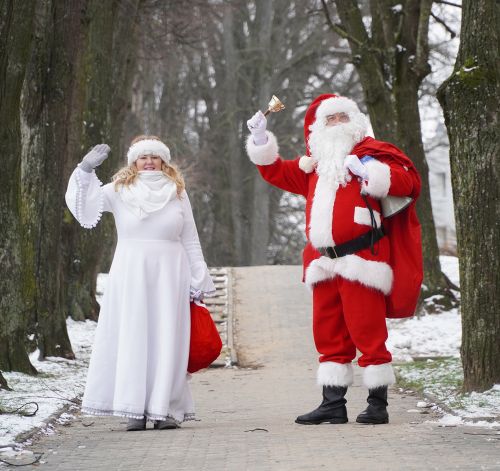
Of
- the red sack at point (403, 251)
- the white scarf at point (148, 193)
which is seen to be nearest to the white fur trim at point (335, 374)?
the red sack at point (403, 251)

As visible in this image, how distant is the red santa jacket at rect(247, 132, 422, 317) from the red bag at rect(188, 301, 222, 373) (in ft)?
2.80

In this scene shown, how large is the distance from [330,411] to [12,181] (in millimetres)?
3974

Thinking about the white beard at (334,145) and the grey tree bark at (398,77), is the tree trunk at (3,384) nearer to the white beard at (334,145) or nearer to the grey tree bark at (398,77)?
the white beard at (334,145)

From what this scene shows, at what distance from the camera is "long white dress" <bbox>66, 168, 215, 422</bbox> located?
8.76 m

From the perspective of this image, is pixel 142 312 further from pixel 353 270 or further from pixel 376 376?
pixel 376 376

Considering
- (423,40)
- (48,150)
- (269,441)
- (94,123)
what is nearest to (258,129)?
(269,441)

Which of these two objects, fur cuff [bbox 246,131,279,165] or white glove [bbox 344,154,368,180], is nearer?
white glove [bbox 344,154,368,180]

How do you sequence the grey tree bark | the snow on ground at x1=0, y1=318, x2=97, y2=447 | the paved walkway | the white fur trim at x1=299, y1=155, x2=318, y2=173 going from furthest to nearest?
the grey tree bark → the white fur trim at x1=299, y1=155, x2=318, y2=173 → the snow on ground at x1=0, y1=318, x2=97, y2=447 → the paved walkway

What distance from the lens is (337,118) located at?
906cm

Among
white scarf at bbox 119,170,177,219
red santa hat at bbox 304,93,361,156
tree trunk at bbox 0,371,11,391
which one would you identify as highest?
red santa hat at bbox 304,93,361,156

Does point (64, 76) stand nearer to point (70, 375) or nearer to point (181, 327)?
point (70, 375)

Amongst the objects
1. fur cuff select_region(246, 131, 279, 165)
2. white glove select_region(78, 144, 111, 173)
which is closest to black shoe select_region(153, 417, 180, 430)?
white glove select_region(78, 144, 111, 173)

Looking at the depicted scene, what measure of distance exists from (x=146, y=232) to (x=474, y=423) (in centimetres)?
274

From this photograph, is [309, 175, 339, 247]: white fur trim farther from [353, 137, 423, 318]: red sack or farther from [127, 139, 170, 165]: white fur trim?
[127, 139, 170, 165]: white fur trim
